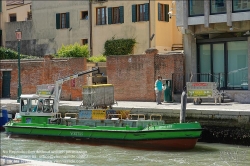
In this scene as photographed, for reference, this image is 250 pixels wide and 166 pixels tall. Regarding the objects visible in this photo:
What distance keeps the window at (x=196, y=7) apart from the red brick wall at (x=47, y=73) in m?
7.50

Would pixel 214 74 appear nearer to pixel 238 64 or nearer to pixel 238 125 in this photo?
pixel 238 64

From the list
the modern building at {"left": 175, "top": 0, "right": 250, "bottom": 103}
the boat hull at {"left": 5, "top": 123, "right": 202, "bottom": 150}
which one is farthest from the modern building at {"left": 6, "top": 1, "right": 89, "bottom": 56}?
the boat hull at {"left": 5, "top": 123, "right": 202, "bottom": 150}

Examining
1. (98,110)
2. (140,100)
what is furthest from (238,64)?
(98,110)

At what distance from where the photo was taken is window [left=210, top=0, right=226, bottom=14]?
2670cm

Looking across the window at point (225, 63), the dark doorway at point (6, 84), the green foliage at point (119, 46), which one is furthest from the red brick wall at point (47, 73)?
the window at point (225, 63)

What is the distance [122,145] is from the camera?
21.5 meters

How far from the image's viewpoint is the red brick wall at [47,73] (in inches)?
1259

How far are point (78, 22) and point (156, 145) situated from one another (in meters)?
20.3

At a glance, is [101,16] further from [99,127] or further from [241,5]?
[99,127]

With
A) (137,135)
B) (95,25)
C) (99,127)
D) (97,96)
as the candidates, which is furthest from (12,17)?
(137,135)

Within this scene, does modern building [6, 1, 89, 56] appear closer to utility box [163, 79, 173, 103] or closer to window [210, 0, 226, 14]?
utility box [163, 79, 173, 103]

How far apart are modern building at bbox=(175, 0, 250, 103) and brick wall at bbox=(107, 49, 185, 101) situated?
797mm

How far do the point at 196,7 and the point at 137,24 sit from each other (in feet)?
31.0

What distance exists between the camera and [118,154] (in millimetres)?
19984
